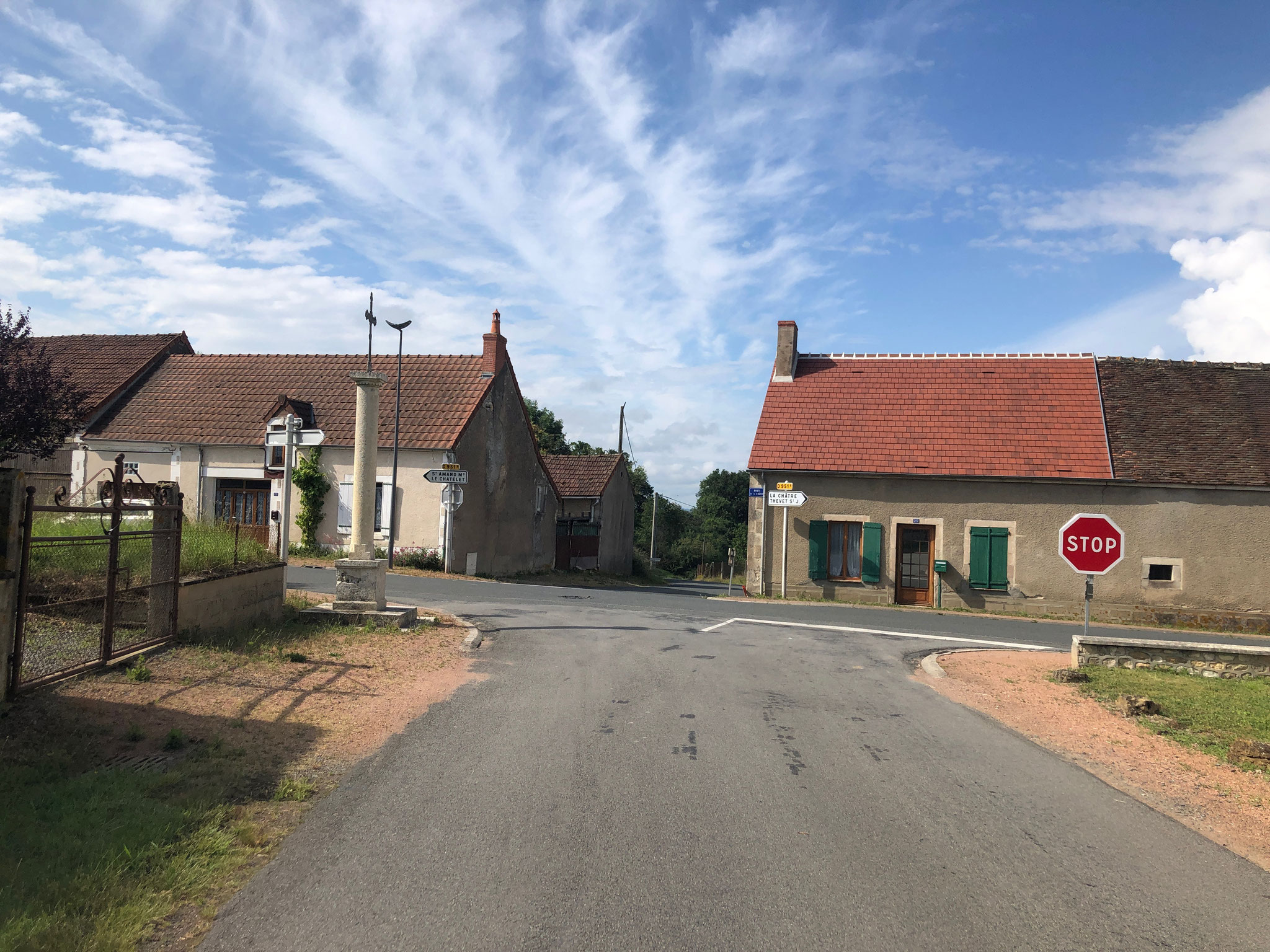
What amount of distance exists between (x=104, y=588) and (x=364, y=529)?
13.4 feet

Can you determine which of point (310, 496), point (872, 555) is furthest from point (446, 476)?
point (872, 555)

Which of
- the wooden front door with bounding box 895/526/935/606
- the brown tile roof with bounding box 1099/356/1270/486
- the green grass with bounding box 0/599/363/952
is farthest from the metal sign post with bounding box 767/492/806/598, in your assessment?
the green grass with bounding box 0/599/363/952

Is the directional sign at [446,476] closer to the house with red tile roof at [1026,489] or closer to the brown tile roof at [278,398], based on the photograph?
the brown tile roof at [278,398]

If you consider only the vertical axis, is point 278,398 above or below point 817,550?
above

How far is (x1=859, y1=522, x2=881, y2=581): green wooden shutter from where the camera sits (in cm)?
2300

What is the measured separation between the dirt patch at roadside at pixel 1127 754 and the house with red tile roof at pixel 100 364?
27310 millimetres

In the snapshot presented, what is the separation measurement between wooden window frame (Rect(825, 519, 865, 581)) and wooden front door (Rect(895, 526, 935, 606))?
0.96 metres

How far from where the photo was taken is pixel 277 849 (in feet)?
15.3

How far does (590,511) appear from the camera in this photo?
134 feet

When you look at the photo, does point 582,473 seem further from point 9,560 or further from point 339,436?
point 9,560

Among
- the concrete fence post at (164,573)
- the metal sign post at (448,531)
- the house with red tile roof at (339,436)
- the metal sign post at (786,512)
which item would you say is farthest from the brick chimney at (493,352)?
the concrete fence post at (164,573)

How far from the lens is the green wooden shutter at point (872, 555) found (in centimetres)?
2300

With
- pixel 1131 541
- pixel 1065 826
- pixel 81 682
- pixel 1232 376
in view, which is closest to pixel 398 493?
pixel 81 682

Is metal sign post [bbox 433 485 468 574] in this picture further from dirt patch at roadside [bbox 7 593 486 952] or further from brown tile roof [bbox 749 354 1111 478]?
dirt patch at roadside [bbox 7 593 486 952]
